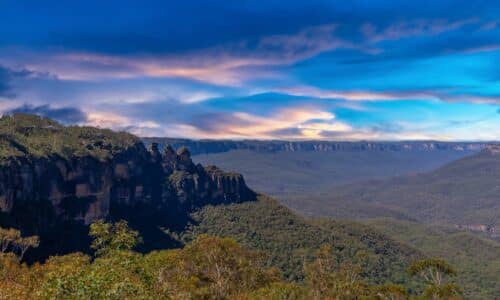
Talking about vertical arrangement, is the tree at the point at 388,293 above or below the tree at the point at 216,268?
below

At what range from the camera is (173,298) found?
32938 millimetres

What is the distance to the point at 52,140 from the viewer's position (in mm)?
112938

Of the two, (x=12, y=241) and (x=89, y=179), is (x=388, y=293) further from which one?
(x=89, y=179)

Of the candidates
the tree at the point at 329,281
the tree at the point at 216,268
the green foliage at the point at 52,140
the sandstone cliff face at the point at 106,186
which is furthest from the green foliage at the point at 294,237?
the tree at the point at 216,268

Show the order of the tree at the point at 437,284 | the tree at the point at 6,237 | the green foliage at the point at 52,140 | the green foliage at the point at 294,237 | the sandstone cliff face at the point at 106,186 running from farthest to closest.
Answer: the green foliage at the point at 294,237 < the green foliage at the point at 52,140 < the sandstone cliff face at the point at 106,186 < the tree at the point at 6,237 < the tree at the point at 437,284

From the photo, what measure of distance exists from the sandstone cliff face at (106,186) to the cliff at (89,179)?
0.17 m

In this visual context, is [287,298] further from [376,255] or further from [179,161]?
[179,161]

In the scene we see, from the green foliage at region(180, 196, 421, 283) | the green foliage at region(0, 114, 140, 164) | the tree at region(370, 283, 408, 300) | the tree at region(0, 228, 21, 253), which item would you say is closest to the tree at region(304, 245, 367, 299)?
the tree at region(370, 283, 408, 300)

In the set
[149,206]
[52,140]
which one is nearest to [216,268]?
[52,140]

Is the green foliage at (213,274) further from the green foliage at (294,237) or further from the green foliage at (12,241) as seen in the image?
the green foliage at (294,237)

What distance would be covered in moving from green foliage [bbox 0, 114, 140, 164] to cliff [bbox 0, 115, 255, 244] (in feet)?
0.65

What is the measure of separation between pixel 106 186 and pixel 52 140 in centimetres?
1577

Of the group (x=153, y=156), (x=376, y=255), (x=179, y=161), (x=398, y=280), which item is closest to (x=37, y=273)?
(x=398, y=280)

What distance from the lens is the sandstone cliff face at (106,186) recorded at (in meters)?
90.1
